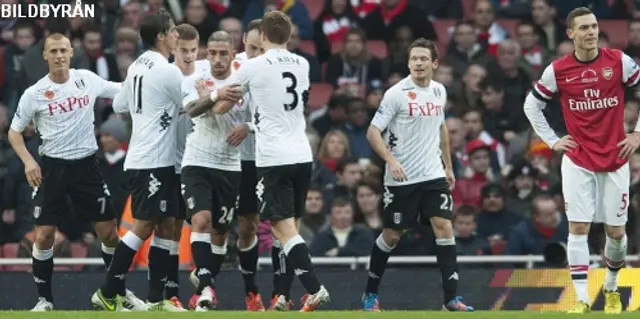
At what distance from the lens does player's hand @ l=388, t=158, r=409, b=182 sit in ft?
54.6

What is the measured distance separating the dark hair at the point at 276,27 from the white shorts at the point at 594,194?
282cm

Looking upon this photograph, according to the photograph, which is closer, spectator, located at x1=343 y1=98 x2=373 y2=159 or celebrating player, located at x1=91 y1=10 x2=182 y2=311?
celebrating player, located at x1=91 y1=10 x2=182 y2=311

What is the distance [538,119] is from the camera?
1578 cm

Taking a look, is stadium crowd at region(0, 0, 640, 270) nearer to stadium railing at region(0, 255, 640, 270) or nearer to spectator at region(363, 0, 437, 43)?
spectator at region(363, 0, 437, 43)

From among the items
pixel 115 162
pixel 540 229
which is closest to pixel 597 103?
pixel 540 229

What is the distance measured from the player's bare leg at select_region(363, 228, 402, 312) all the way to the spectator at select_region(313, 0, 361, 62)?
7287mm

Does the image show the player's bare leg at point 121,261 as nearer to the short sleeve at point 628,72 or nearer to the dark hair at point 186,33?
the dark hair at point 186,33

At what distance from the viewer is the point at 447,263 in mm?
16891

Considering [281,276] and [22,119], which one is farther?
[22,119]

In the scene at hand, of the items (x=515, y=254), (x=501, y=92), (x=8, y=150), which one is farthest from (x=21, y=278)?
(x=501, y=92)

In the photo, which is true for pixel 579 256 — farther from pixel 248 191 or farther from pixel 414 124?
pixel 248 191

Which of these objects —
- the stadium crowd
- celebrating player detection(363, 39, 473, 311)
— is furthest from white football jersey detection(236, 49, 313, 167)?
the stadium crowd

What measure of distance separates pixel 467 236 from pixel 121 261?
17.1 ft

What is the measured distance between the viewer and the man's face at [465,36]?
23.7 m
